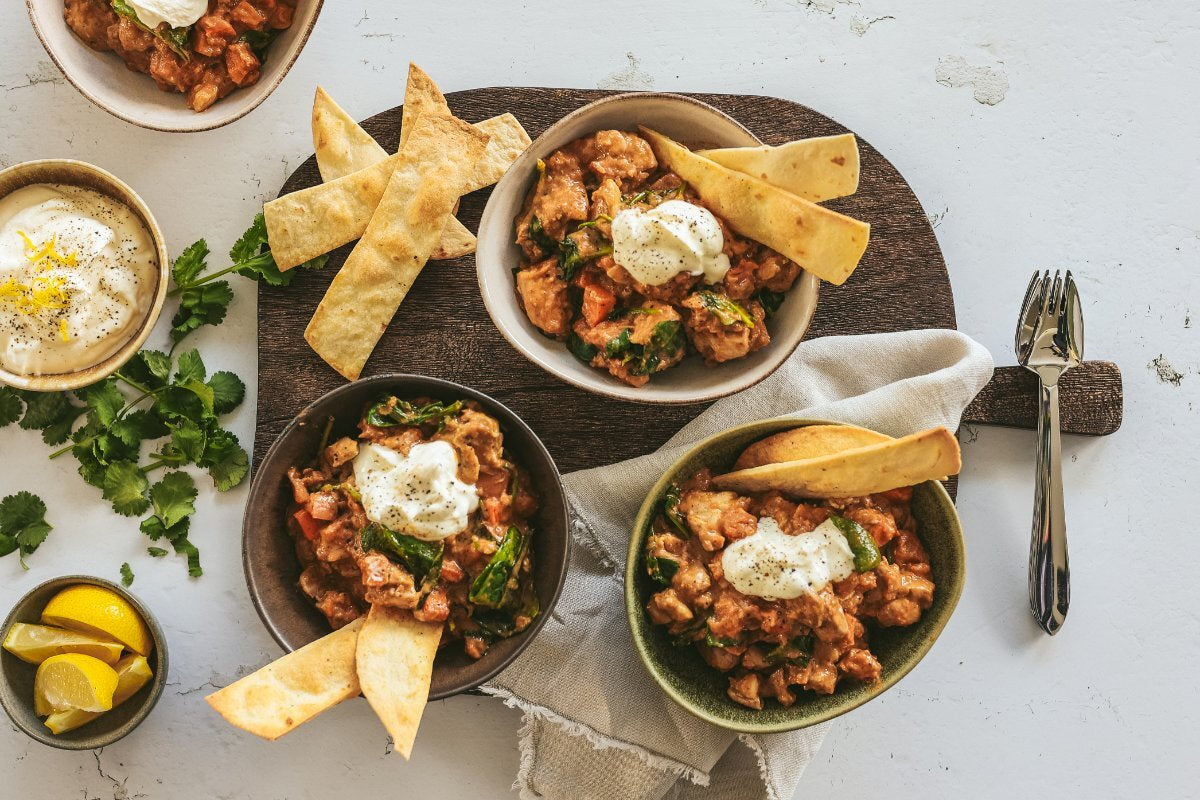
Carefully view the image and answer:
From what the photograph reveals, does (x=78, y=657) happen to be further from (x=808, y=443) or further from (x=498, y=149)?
(x=808, y=443)

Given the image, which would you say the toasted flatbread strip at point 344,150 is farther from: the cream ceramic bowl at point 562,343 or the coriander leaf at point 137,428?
the coriander leaf at point 137,428

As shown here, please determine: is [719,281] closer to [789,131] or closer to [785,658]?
[789,131]

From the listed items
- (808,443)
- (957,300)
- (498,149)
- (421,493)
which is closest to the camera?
(421,493)

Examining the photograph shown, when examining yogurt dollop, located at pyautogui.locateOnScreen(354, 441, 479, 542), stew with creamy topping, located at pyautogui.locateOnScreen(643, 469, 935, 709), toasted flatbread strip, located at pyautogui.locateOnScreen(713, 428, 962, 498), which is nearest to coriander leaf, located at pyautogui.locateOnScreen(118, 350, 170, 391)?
A: yogurt dollop, located at pyautogui.locateOnScreen(354, 441, 479, 542)

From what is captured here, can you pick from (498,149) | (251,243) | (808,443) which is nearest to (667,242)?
(808,443)

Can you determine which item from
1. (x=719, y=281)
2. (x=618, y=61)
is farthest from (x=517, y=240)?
(x=618, y=61)

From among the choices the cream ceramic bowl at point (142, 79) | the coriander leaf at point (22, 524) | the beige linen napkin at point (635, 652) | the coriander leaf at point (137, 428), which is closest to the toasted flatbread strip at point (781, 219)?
the beige linen napkin at point (635, 652)

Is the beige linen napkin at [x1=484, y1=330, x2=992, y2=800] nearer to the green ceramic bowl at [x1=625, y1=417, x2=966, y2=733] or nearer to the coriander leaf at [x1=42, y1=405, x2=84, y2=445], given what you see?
the green ceramic bowl at [x1=625, y1=417, x2=966, y2=733]
